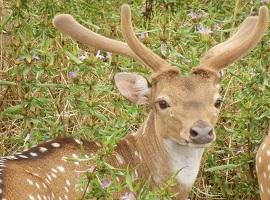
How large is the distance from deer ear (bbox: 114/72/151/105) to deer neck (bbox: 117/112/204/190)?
0.11m

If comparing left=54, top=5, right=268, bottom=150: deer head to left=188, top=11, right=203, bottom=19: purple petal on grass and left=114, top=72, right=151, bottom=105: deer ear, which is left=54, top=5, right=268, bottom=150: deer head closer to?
left=114, top=72, right=151, bottom=105: deer ear

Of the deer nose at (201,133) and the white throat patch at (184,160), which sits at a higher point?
the deer nose at (201,133)

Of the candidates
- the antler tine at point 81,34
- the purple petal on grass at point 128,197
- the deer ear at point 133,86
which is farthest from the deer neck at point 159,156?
the purple petal on grass at point 128,197

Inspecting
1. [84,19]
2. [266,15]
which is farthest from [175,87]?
[84,19]

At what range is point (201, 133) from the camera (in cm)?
573

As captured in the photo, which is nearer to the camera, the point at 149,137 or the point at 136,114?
the point at 149,137

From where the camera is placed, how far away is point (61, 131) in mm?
6934

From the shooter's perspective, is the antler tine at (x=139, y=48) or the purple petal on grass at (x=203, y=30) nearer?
the antler tine at (x=139, y=48)

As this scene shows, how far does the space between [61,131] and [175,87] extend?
3.82 feet

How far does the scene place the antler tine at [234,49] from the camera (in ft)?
20.4

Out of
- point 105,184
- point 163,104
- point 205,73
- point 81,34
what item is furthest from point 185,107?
point 105,184

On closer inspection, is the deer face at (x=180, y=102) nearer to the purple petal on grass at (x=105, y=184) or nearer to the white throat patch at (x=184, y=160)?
the white throat patch at (x=184, y=160)

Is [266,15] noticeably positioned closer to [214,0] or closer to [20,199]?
[20,199]

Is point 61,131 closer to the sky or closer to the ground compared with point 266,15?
closer to the ground
